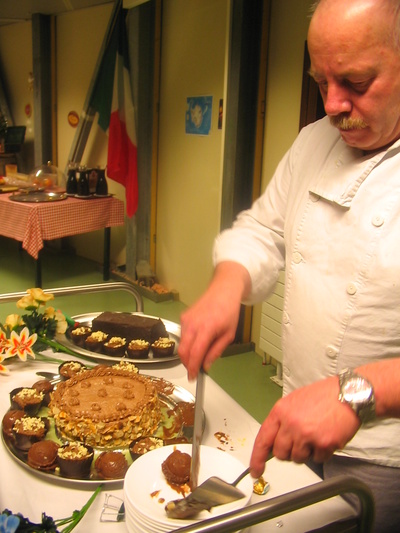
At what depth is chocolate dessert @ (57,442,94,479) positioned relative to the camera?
3.31 feet

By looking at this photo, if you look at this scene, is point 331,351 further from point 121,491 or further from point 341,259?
point 121,491

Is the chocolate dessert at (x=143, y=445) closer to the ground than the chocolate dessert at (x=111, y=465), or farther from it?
farther from it

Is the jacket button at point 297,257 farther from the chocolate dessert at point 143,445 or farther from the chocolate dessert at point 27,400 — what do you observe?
the chocolate dessert at point 27,400

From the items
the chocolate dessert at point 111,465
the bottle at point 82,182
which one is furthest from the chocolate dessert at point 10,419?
the bottle at point 82,182

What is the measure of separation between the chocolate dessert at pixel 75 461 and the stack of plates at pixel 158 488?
13cm

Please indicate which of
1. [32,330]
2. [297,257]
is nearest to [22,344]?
[32,330]

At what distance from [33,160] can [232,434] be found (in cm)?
512

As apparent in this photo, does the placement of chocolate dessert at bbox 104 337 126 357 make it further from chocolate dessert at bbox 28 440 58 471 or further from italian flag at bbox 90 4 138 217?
italian flag at bbox 90 4 138 217

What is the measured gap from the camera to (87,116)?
14.9 feet

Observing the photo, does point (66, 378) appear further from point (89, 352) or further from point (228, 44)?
point (228, 44)

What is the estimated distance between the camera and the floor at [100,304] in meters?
2.79

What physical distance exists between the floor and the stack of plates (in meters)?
1.58

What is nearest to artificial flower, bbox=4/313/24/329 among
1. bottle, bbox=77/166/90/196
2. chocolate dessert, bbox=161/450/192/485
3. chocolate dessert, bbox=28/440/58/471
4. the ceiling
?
chocolate dessert, bbox=28/440/58/471

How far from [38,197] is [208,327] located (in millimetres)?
3379
